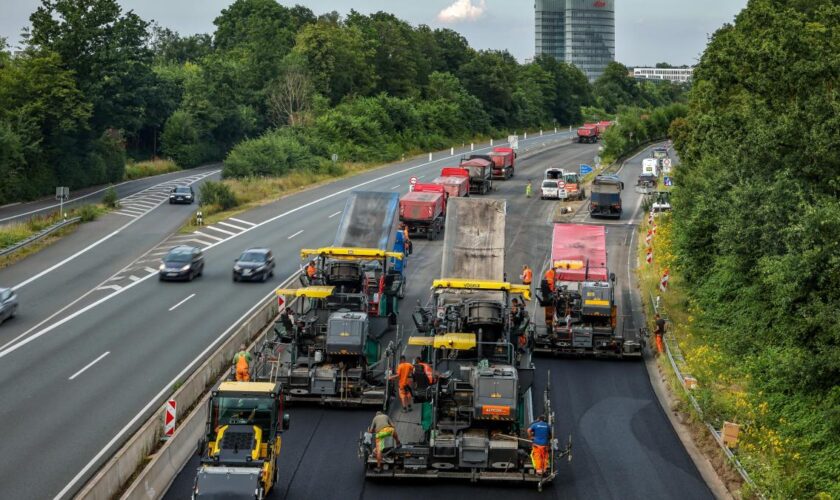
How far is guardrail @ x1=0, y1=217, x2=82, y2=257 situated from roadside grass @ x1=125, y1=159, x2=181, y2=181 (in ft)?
100

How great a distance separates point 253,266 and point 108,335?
10218 millimetres

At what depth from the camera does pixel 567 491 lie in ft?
69.3

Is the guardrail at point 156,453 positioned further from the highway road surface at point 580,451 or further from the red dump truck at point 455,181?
the red dump truck at point 455,181

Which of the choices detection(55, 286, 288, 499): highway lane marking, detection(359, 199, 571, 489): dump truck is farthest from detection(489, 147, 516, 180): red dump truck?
detection(359, 199, 571, 489): dump truck

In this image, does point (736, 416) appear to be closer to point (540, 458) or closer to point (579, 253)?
point (540, 458)

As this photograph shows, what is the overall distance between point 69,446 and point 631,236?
3927 cm

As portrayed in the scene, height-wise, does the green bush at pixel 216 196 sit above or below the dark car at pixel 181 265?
above

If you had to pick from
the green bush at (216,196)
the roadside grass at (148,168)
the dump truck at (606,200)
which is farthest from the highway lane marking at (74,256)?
the dump truck at (606,200)

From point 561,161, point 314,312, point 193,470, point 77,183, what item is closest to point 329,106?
point 561,161

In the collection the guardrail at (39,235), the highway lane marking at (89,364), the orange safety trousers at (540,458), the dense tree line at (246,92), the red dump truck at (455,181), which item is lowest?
the highway lane marking at (89,364)

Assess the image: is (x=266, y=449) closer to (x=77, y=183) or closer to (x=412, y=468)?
(x=412, y=468)

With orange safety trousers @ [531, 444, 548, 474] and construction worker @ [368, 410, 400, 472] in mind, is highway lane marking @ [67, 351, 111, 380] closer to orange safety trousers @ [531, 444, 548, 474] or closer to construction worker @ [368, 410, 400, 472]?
construction worker @ [368, 410, 400, 472]

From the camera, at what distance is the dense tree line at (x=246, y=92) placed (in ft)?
236

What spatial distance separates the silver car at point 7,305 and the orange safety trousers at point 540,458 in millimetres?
23579
